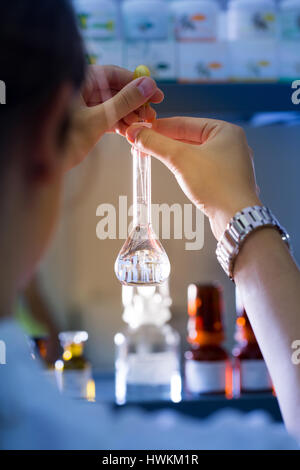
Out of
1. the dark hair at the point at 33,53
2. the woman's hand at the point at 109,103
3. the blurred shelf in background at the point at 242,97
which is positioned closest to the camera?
the dark hair at the point at 33,53

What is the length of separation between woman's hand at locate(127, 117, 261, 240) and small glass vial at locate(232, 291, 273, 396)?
1.42ft

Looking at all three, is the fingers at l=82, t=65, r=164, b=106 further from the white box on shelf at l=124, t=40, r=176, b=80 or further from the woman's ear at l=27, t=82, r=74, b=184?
the white box on shelf at l=124, t=40, r=176, b=80

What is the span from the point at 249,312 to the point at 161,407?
0.38 m

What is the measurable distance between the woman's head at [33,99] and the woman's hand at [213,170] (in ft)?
0.63

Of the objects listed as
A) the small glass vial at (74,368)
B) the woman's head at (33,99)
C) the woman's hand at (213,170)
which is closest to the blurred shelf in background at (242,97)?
the woman's hand at (213,170)

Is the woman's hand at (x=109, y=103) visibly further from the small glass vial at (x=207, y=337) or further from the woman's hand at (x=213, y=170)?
the small glass vial at (x=207, y=337)

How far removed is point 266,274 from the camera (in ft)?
1.46

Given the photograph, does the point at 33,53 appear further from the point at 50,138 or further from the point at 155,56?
the point at 155,56

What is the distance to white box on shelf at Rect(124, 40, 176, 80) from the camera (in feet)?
2.57

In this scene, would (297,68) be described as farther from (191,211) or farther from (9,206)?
(9,206)

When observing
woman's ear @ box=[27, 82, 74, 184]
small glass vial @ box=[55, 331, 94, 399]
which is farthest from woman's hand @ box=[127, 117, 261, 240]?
small glass vial @ box=[55, 331, 94, 399]

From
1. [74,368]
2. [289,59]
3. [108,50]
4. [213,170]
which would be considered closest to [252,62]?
[289,59]

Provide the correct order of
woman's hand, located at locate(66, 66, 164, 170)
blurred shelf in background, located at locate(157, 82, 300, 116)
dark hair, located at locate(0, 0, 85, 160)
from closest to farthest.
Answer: dark hair, located at locate(0, 0, 85, 160) → woman's hand, located at locate(66, 66, 164, 170) → blurred shelf in background, located at locate(157, 82, 300, 116)

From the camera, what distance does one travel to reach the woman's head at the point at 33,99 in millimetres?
246
